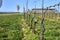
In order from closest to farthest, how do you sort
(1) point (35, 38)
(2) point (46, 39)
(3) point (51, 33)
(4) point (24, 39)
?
(1) point (35, 38) < (2) point (46, 39) < (4) point (24, 39) < (3) point (51, 33)

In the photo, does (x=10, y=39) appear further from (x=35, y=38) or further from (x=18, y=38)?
(x=35, y=38)

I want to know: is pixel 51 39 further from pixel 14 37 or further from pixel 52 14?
pixel 52 14

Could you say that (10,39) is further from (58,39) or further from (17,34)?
(58,39)

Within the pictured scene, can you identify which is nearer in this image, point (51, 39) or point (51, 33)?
point (51, 39)

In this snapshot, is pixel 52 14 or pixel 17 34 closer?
pixel 17 34

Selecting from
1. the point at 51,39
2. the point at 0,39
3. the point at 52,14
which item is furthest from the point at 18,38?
the point at 52,14

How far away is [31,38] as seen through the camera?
1525cm

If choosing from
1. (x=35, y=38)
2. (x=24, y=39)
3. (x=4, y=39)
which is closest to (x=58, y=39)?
(x=35, y=38)

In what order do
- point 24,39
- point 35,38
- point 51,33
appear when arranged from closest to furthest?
point 35,38
point 24,39
point 51,33

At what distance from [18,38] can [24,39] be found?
23.6 inches

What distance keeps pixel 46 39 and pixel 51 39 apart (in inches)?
14.8

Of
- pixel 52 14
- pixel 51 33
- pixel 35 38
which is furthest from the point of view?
pixel 52 14

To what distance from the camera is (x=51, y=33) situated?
61.6 feet

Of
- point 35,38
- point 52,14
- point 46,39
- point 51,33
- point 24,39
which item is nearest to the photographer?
point 35,38
